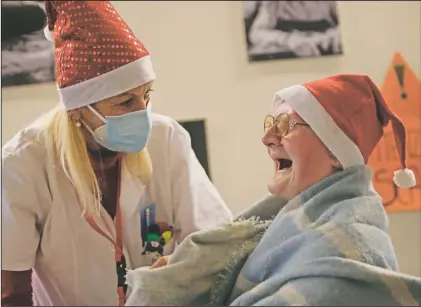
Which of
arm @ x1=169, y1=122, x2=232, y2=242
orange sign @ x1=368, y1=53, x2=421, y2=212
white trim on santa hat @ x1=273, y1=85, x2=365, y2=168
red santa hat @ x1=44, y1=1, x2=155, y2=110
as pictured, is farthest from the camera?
orange sign @ x1=368, y1=53, x2=421, y2=212

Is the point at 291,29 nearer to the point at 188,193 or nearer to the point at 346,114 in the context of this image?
the point at 188,193

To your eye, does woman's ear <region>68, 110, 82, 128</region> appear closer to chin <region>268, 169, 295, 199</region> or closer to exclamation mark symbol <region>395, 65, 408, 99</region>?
chin <region>268, 169, 295, 199</region>

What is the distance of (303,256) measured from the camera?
0.69 metres

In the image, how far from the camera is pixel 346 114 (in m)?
0.80

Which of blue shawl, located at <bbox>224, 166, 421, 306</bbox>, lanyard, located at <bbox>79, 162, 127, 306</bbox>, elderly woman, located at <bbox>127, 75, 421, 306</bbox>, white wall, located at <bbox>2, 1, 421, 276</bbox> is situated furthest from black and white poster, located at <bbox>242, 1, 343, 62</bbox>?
blue shawl, located at <bbox>224, 166, 421, 306</bbox>

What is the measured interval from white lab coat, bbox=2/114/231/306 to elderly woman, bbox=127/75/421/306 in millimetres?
441

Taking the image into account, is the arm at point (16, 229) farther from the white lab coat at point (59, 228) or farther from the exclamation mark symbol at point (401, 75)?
the exclamation mark symbol at point (401, 75)

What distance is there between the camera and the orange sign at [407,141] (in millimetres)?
1562

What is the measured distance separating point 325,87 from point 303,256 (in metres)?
0.26

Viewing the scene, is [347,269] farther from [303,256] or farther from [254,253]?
[254,253]

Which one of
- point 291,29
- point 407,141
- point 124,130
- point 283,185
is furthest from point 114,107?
point 407,141

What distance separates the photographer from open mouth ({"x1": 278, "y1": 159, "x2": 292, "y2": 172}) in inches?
33.0

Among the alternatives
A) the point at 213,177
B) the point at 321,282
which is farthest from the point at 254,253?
the point at 213,177

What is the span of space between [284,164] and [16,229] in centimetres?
63
